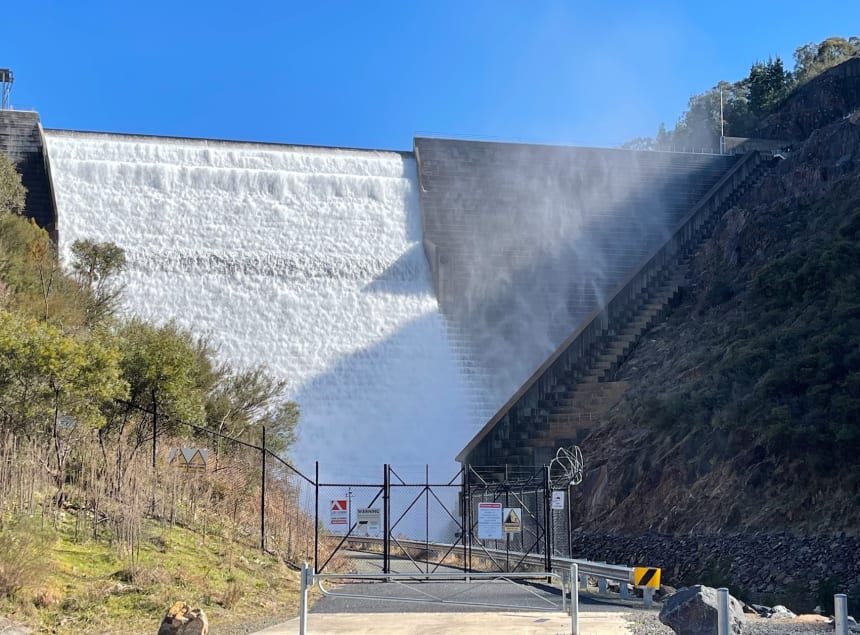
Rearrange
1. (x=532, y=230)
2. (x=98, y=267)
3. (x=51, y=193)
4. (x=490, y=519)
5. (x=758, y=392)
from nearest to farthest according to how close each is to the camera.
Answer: (x=490, y=519) < (x=758, y=392) < (x=98, y=267) < (x=51, y=193) < (x=532, y=230)

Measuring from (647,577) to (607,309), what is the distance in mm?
19030

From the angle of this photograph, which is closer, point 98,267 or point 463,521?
point 463,521

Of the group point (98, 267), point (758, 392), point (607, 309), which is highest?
point (98, 267)

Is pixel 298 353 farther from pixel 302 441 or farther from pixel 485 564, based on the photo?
pixel 485 564

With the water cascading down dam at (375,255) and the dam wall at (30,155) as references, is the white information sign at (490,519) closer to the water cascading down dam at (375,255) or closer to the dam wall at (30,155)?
the water cascading down dam at (375,255)

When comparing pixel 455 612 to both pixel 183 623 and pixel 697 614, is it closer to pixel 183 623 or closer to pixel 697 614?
pixel 697 614

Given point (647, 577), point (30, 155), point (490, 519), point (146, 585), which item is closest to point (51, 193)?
point (30, 155)

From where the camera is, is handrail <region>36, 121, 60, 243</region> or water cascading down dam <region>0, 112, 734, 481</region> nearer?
water cascading down dam <region>0, 112, 734, 481</region>

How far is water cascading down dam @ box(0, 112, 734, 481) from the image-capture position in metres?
33.0

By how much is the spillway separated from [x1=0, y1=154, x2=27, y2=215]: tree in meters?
2.18

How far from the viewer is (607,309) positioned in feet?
104

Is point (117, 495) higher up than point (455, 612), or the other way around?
point (117, 495)

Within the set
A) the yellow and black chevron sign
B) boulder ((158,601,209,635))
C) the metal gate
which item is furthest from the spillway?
boulder ((158,601,209,635))

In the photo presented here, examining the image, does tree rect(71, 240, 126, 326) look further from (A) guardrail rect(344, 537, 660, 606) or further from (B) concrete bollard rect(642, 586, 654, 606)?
(B) concrete bollard rect(642, 586, 654, 606)
